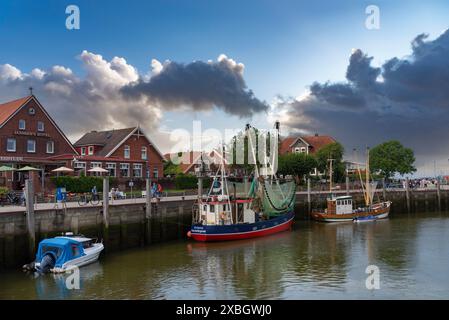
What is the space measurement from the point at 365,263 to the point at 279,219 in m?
14.9

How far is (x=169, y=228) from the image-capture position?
38.4 meters

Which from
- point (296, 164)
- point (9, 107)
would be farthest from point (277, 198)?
point (9, 107)

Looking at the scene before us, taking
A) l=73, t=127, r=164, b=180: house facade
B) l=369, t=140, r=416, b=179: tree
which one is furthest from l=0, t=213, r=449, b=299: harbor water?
l=369, t=140, r=416, b=179: tree

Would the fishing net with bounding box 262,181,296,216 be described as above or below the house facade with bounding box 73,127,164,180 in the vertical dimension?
below

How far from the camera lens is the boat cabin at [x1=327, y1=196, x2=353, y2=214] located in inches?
2108

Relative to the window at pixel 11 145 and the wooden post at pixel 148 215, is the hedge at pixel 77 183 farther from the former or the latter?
the wooden post at pixel 148 215

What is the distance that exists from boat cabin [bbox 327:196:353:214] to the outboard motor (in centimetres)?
3565

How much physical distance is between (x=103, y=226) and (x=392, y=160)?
72.5 metres

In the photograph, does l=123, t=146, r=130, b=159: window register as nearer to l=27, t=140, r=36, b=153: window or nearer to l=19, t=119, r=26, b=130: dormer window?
l=27, t=140, r=36, b=153: window

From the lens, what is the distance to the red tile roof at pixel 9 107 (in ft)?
173

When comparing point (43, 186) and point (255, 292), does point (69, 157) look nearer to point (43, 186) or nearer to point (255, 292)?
point (43, 186)

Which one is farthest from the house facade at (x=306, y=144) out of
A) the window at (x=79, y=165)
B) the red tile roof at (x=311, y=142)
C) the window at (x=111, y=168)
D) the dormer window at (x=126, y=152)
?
the window at (x=79, y=165)

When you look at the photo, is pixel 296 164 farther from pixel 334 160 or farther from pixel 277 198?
pixel 277 198
